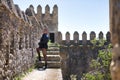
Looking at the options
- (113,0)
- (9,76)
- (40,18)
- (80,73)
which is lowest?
(80,73)

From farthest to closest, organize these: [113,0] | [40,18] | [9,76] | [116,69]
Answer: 1. [40,18]
2. [9,76]
3. [113,0]
4. [116,69]

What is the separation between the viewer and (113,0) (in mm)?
1246

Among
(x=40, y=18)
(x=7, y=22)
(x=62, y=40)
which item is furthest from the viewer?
(x=40, y=18)

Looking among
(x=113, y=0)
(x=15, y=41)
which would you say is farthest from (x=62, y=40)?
(x=113, y=0)

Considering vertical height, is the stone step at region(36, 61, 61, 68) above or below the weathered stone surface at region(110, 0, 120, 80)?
below

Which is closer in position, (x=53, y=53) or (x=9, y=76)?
(x=9, y=76)

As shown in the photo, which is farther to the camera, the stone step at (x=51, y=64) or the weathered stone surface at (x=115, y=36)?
the stone step at (x=51, y=64)

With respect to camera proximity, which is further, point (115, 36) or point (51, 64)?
point (51, 64)

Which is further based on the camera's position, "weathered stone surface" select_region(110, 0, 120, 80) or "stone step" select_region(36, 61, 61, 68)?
"stone step" select_region(36, 61, 61, 68)

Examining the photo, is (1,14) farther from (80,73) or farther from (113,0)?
(80,73)

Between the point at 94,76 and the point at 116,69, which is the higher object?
the point at 116,69

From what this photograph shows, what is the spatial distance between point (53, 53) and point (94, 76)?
3449 millimetres

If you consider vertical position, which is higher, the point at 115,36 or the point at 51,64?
the point at 115,36

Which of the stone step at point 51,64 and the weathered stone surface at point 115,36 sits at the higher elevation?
the weathered stone surface at point 115,36
